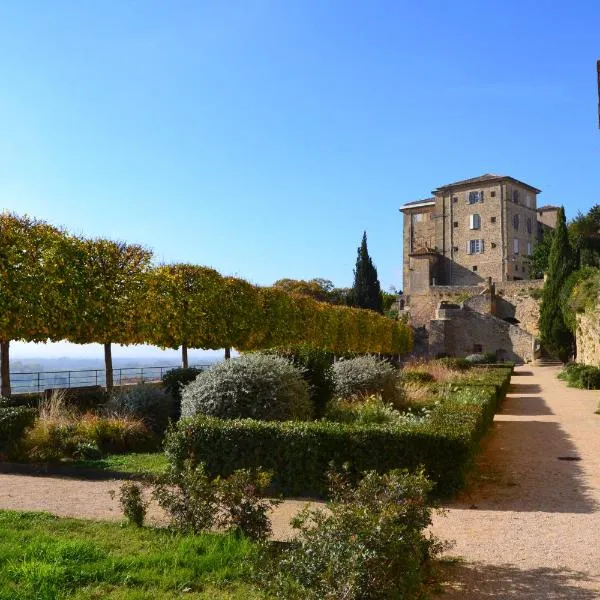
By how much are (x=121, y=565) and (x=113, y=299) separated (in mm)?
13714

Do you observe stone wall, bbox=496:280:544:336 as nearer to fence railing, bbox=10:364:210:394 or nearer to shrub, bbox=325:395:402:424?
fence railing, bbox=10:364:210:394

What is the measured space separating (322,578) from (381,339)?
40.0 metres

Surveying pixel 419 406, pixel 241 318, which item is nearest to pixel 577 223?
pixel 241 318

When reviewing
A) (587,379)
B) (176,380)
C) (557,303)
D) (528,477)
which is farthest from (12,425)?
(557,303)

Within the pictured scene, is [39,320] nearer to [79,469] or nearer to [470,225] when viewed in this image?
[79,469]

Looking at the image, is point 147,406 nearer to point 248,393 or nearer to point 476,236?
point 248,393

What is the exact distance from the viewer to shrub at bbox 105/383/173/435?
12.0 m

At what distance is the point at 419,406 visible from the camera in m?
13.6

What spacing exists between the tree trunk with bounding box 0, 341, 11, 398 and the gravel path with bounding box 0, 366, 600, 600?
704 centimetres

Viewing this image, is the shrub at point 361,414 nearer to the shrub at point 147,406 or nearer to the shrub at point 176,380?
the shrub at point 147,406

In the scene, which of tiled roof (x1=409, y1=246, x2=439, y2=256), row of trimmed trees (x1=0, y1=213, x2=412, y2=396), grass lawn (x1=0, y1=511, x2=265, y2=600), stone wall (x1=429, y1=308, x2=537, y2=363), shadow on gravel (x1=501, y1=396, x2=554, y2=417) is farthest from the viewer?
tiled roof (x1=409, y1=246, x2=439, y2=256)

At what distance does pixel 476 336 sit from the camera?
56.5 meters

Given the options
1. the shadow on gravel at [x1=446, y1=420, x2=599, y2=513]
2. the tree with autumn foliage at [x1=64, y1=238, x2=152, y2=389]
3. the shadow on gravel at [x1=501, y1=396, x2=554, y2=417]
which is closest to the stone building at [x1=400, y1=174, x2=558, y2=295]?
the shadow on gravel at [x1=501, y1=396, x2=554, y2=417]

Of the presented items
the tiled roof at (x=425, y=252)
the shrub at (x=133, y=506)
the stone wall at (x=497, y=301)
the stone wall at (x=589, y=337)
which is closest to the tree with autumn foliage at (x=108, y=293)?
the shrub at (x=133, y=506)
